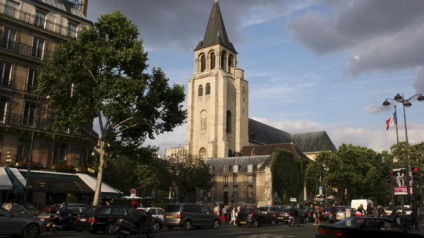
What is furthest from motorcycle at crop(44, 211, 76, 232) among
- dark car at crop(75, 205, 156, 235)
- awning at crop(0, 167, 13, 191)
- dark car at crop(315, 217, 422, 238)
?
dark car at crop(315, 217, 422, 238)

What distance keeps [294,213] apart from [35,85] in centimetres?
2174

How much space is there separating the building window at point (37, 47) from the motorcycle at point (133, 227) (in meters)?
19.6

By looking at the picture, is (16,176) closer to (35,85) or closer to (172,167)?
(35,85)

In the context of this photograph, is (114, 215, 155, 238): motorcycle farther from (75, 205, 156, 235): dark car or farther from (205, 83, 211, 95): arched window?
(205, 83, 211, 95): arched window

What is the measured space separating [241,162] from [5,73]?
51803mm

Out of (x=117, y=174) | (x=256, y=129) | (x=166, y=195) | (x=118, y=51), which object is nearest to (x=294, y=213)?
(x=118, y=51)

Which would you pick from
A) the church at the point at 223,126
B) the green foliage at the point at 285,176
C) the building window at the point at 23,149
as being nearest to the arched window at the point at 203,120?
the church at the point at 223,126

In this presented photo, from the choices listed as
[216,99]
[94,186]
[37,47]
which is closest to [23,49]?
[37,47]

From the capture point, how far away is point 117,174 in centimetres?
5372

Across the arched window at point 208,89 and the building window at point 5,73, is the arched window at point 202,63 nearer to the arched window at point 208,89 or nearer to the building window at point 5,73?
the arched window at point 208,89

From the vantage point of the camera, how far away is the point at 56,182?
98.4 ft

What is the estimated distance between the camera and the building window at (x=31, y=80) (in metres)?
30.8

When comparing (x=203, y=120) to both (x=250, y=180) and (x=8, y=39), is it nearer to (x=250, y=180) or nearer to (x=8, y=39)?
(x=250, y=180)

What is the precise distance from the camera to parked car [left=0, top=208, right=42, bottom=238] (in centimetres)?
1513
